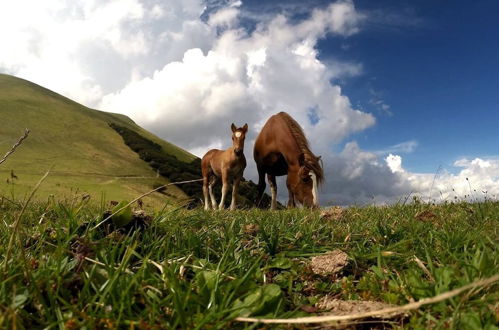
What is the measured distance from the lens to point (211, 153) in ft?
81.0

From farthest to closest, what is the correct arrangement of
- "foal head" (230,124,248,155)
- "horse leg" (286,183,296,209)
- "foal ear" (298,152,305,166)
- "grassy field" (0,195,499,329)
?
"foal head" (230,124,248,155)
"horse leg" (286,183,296,209)
"foal ear" (298,152,305,166)
"grassy field" (0,195,499,329)

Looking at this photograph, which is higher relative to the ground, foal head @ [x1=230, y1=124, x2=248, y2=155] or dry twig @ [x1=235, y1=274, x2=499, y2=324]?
foal head @ [x1=230, y1=124, x2=248, y2=155]

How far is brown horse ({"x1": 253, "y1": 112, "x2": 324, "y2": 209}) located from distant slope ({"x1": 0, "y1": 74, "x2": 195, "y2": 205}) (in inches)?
1015

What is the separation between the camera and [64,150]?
6359cm

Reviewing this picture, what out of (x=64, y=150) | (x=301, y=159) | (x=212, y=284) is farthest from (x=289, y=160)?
(x=64, y=150)

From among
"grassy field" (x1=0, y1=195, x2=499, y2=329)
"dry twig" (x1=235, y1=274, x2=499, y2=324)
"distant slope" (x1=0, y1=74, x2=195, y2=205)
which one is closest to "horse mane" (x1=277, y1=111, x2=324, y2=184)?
"grassy field" (x1=0, y1=195, x2=499, y2=329)

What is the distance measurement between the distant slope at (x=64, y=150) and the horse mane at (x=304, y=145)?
27155 millimetres

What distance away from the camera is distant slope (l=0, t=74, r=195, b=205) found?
49.4 metres

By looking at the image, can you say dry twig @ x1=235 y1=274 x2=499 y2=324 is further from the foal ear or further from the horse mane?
the foal ear

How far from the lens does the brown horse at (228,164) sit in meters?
19.3

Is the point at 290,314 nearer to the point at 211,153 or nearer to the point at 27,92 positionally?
the point at 211,153

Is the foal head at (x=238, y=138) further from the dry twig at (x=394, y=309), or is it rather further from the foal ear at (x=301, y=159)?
the dry twig at (x=394, y=309)

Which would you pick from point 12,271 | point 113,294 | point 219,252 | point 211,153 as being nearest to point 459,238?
point 219,252

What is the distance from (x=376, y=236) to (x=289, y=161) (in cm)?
1147
